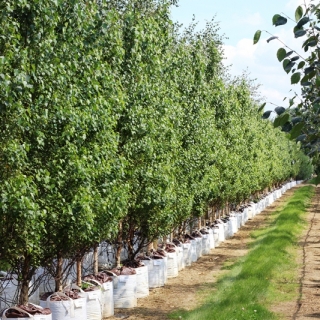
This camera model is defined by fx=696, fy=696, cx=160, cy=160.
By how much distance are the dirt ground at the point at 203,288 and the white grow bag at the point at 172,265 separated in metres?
0.16

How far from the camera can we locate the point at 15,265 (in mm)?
10102

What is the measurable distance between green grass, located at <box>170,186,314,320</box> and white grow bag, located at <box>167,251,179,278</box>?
1136 millimetres

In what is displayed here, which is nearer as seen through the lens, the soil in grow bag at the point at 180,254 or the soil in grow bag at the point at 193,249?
the soil in grow bag at the point at 180,254

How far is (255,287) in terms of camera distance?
48.6 feet

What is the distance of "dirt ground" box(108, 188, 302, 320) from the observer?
1298 centimetres

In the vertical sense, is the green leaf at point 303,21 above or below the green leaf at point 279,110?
above

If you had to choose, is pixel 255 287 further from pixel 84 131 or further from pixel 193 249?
pixel 84 131

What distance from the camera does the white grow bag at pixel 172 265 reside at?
17.1 meters

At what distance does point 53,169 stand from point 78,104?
4.40 feet

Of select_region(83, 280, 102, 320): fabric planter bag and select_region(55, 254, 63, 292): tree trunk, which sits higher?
select_region(55, 254, 63, 292): tree trunk

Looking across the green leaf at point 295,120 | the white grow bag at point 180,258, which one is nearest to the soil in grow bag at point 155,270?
the white grow bag at point 180,258

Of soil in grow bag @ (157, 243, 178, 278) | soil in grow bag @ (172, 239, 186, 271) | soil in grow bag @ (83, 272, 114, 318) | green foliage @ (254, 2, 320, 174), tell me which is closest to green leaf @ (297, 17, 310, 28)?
green foliage @ (254, 2, 320, 174)

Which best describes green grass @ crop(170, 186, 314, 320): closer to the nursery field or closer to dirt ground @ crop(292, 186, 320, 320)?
the nursery field

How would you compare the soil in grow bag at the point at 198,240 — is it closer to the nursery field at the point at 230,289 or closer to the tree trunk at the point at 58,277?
the nursery field at the point at 230,289
